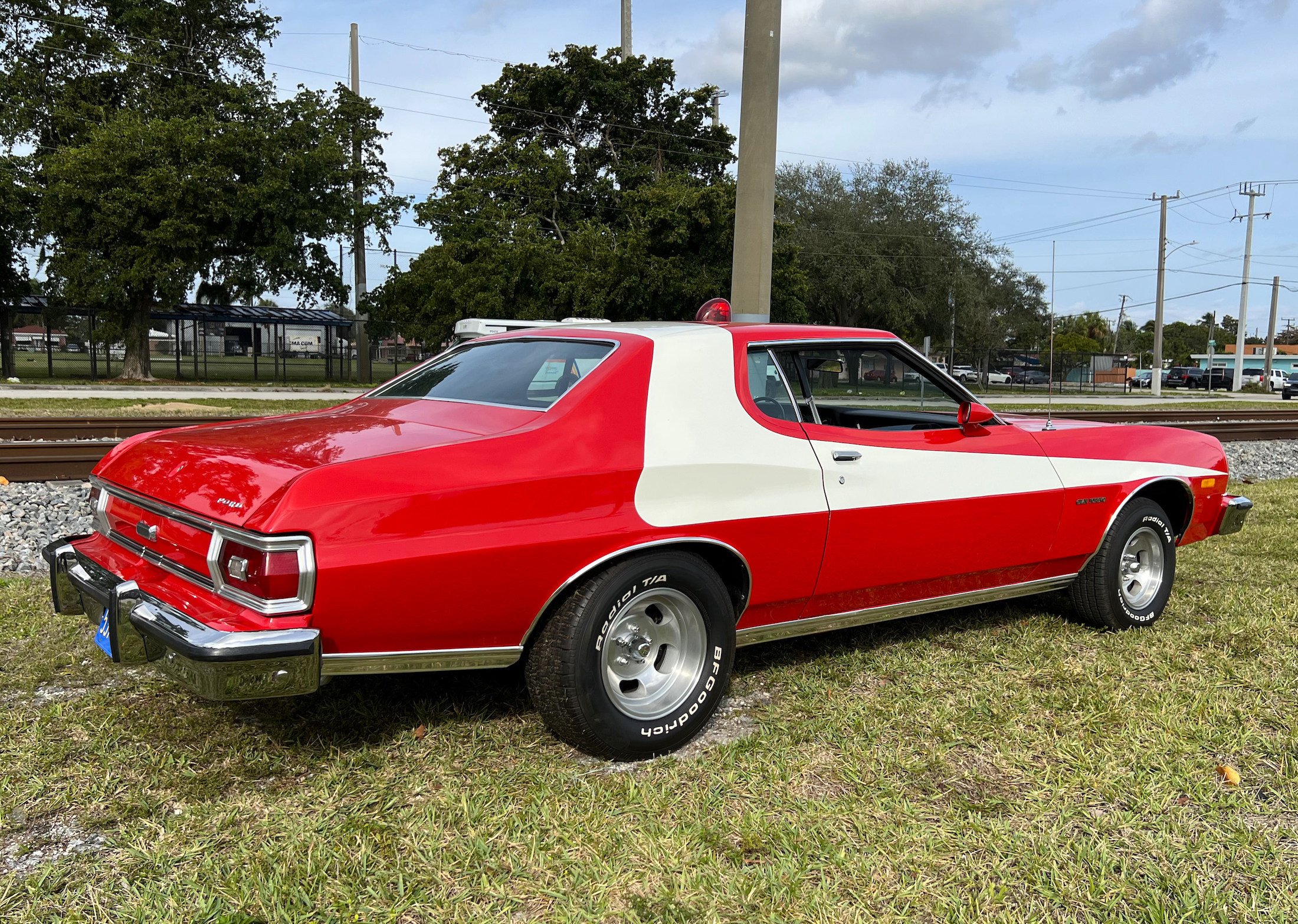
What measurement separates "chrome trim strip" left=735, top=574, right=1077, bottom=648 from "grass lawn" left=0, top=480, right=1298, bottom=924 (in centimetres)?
29

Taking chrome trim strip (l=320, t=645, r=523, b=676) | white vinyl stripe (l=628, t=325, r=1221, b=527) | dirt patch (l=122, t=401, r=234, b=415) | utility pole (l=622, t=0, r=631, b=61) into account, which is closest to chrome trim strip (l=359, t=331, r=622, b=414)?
white vinyl stripe (l=628, t=325, r=1221, b=527)

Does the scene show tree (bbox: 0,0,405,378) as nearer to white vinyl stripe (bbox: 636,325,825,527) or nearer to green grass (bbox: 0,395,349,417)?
green grass (bbox: 0,395,349,417)

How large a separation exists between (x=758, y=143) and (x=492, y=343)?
4.56m

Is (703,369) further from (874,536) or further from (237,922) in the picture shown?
(237,922)

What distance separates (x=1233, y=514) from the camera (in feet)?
17.4

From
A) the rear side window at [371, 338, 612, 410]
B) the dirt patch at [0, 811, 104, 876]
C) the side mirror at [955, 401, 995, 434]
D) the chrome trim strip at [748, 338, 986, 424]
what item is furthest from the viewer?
the side mirror at [955, 401, 995, 434]

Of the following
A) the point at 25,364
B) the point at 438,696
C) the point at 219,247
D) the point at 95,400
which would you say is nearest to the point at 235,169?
the point at 219,247

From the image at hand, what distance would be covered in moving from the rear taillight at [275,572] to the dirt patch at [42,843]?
829mm

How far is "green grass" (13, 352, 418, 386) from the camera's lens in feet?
99.5

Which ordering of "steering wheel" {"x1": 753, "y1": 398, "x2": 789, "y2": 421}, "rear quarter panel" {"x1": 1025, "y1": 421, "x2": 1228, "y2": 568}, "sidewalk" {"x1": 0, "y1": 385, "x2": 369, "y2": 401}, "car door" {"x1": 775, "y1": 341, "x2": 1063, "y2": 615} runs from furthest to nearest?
"sidewalk" {"x1": 0, "y1": 385, "x2": 369, "y2": 401} < "rear quarter panel" {"x1": 1025, "y1": 421, "x2": 1228, "y2": 568} < "car door" {"x1": 775, "y1": 341, "x2": 1063, "y2": 615} < "steering wheel" {"x1": 753, "y1": 398, "x2": 789, "y2": 421}

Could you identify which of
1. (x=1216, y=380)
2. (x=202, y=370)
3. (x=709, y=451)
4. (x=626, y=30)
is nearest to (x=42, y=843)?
(x=709, y=451)

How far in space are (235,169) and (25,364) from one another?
16153 mm

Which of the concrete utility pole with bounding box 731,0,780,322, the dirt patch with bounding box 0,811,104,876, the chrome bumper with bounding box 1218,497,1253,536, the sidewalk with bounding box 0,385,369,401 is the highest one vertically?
the concrete utility pole with bounding box 731,0,780,322

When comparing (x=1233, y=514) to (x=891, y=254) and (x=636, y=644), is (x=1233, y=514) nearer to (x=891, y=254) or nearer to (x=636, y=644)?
(x=636, y=644)
